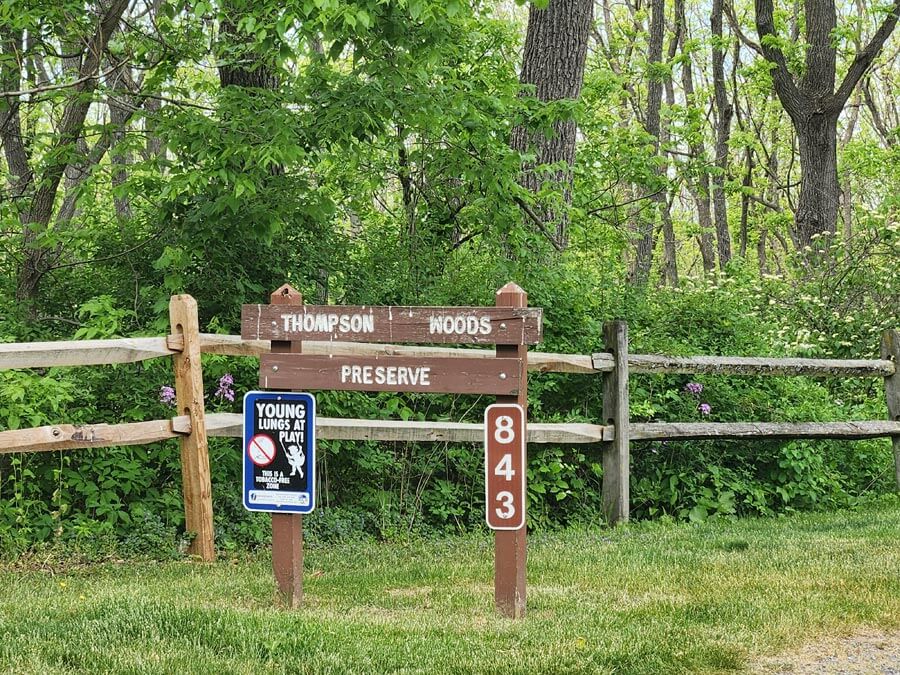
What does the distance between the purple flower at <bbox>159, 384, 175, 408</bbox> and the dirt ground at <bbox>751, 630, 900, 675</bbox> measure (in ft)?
16.4

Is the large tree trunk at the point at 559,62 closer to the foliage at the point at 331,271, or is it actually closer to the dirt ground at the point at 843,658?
the foliage at the point at 331,271

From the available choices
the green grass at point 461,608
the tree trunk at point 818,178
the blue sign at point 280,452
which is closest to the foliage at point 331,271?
the green grass at point 461,608

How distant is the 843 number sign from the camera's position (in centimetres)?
517

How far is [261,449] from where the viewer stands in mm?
5434

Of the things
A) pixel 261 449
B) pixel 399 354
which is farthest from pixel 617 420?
pixel 261 449

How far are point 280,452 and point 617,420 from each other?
426 centimetres

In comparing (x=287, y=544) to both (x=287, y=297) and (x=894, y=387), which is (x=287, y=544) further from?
(x=894, y=387)

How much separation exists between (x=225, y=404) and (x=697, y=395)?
4661 mm

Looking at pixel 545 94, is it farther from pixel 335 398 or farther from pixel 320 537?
pixel 320 537

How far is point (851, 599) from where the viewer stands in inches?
221

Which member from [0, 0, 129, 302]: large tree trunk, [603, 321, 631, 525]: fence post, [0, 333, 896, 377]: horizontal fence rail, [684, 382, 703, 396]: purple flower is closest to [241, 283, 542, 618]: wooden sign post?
[0, 333, 896, 377]: horizontal fence rail

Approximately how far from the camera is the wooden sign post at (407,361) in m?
5.18

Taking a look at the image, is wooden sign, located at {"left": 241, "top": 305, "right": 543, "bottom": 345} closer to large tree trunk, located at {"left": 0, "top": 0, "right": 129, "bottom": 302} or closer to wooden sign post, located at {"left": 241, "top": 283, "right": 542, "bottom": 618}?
wooden sign post, located at {"left": 241, "top": 283, "right": 542, "bottom": 618}

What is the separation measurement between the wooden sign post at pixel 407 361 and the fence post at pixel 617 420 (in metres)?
3.75
